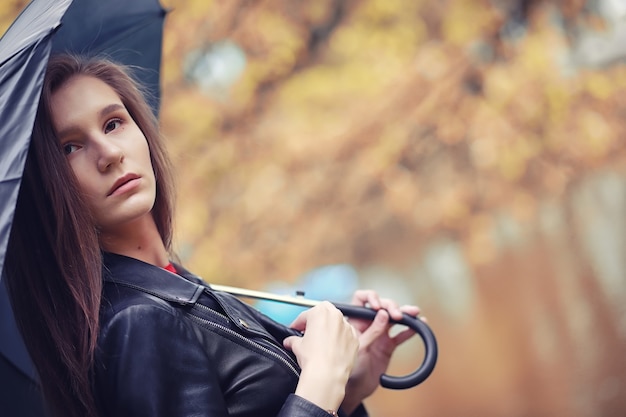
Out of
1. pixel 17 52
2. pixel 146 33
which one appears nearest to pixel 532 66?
pixel 146 33

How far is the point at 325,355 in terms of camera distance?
1.27m

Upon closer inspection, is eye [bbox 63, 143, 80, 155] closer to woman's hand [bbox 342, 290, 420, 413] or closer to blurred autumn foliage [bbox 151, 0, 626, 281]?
woman's hand [bbox 342, 290, 420, 413]

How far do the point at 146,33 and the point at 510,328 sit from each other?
3.59 m

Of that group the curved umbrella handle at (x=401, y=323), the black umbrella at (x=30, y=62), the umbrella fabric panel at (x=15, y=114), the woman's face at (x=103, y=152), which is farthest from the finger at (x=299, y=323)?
the umbrella fabric panel at (x=15, y=114)

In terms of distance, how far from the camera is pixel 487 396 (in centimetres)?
460

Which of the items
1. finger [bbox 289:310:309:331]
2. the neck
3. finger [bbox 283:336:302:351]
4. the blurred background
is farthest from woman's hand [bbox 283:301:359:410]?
the blurred background

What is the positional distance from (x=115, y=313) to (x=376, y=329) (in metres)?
0.68

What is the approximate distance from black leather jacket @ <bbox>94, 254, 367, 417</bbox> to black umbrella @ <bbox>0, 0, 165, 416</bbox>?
201 mm

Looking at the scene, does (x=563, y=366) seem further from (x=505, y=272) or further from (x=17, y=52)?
(x=17, y=52)

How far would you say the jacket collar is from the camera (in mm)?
1246

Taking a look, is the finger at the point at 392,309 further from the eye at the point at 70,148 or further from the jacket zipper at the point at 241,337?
the eye at the point at 70,148

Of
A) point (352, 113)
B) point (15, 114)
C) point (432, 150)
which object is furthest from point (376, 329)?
point (432, 150)

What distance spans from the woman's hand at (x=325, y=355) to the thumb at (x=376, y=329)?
310 millimetres

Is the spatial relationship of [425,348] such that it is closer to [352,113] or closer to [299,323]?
[299,323]
